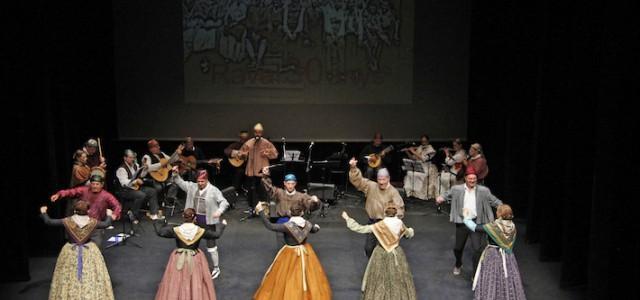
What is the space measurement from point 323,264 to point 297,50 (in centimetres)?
490

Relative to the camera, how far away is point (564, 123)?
8781 mm

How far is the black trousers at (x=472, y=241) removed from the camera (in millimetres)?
7750

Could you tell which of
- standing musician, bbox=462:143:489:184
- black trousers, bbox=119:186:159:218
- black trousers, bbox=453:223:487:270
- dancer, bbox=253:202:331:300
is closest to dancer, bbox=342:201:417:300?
dancer, bbox=253:202:331:300

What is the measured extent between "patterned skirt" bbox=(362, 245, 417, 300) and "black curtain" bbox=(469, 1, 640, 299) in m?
1.95

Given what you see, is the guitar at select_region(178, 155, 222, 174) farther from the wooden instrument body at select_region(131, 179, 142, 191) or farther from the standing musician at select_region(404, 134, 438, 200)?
the standing musician at select_region(404, 134, 438, 200)

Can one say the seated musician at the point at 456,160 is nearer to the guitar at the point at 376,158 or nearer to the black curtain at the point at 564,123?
the black curtain at the point at 564,123

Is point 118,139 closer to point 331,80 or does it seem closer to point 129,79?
point 129,79

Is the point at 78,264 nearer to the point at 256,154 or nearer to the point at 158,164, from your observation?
the point at 158,164

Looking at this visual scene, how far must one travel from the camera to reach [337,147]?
41.4 ft

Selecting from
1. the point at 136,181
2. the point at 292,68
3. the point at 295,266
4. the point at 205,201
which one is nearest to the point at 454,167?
the point at 292,68

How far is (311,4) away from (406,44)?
6.16 ft

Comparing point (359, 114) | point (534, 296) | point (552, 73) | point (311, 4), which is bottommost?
point (534, 296)

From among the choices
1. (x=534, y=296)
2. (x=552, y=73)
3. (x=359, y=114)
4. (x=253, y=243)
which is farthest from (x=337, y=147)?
(x=534, y=296)

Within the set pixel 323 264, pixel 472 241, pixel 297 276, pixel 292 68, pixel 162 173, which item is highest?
pixel 292 68
